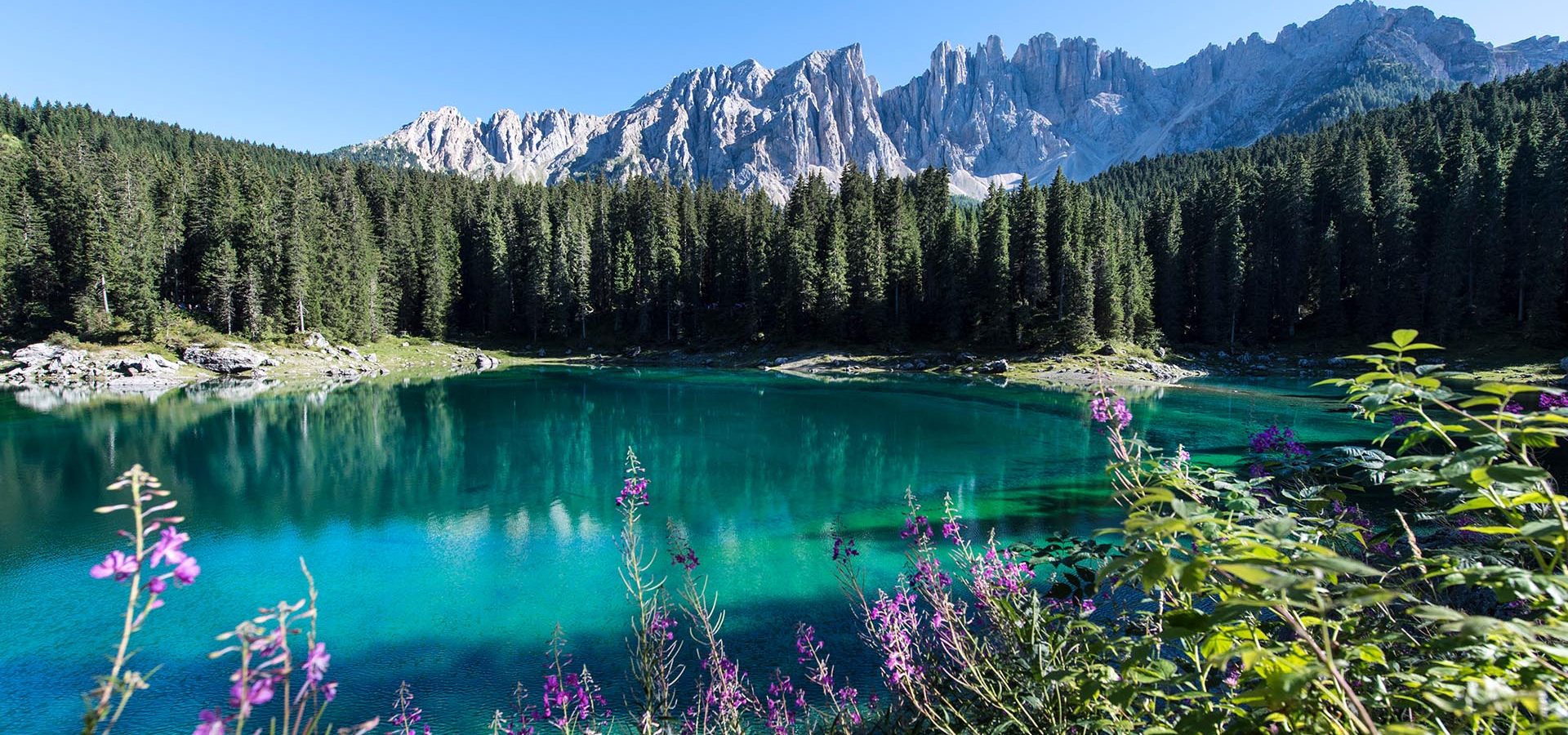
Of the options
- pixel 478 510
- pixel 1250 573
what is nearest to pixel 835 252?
pixel 478 510

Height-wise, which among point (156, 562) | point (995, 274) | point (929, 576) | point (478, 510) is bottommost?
point (478, 510)

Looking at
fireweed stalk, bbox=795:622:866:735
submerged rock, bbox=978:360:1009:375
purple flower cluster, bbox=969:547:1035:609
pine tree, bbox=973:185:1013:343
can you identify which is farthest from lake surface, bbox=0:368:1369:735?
pine tree, bbox=973:185:1013:343

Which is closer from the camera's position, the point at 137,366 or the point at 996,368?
the point at 137,366

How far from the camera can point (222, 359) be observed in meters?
51.0

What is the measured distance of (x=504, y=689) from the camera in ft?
29.9

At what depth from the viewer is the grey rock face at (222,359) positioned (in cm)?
5075

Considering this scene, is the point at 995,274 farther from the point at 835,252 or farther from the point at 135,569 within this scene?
the point at 135,569

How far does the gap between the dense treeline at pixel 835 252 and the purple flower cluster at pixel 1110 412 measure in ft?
180

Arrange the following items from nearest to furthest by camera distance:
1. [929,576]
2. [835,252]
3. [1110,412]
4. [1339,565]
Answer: [1339,565], [1110,412], [929,576], [835,252]

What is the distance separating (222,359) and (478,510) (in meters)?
47.5

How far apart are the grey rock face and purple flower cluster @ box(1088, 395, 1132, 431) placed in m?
63.6

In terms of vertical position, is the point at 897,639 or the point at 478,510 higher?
the point at 897,639

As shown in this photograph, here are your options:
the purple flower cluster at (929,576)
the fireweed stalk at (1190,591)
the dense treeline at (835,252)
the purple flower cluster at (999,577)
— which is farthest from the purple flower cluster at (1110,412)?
the dense treeline at (835,252)

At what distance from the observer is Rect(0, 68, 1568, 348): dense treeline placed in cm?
5272
